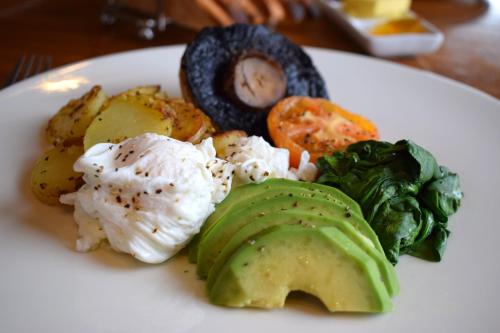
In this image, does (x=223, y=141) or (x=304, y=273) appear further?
(x=223, y=141)

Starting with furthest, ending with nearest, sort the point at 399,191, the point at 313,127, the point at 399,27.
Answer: the point at 399,27, the point at 313,127, the point at 399,191

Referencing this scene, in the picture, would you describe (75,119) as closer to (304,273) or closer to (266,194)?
(266,194)

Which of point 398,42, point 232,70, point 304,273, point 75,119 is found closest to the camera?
point 304,273

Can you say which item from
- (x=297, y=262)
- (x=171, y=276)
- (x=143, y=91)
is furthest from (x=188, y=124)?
(x=297, y=262)

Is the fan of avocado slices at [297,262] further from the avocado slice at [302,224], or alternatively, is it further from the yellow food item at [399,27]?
the yellow food item at [399,27]

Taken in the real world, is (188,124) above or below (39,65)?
above
